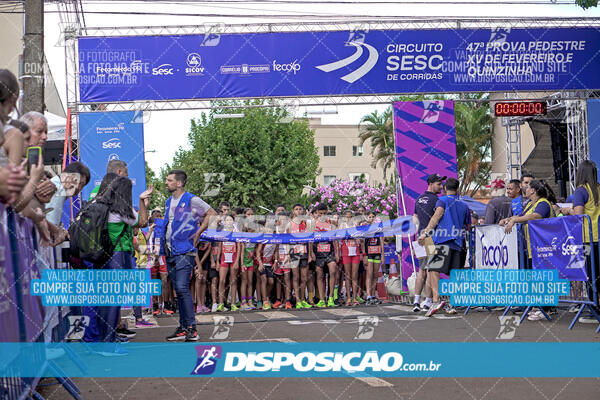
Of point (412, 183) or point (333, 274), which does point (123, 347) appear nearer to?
point (333, 274)

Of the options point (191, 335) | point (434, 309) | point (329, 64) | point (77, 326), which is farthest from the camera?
point (329, 64)

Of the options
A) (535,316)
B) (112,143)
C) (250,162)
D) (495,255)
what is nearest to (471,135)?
(250,162)

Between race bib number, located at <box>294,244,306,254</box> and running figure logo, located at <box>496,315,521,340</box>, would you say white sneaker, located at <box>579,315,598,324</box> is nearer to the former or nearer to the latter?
running figure logo, located at <box>496,315,521,340</box>

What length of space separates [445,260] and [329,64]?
8.56m

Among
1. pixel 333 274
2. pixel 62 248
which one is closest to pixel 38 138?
pixel 62 248

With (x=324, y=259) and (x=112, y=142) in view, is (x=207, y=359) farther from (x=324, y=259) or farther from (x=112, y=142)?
(x=112, y=142)

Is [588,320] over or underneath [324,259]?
underneath

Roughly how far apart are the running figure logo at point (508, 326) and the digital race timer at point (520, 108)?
9451mm

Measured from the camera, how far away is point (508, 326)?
9.52m

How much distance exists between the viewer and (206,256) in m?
14.7

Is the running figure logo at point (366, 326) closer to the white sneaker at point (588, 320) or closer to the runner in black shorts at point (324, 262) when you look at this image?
the white sneaker at point (588, 320)

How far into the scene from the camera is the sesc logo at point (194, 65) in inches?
715

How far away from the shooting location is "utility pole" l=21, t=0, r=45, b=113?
1155cm

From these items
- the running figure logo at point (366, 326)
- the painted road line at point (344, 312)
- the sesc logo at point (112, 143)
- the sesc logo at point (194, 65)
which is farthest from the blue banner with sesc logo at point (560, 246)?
the sesc logo at point (112, 143)
